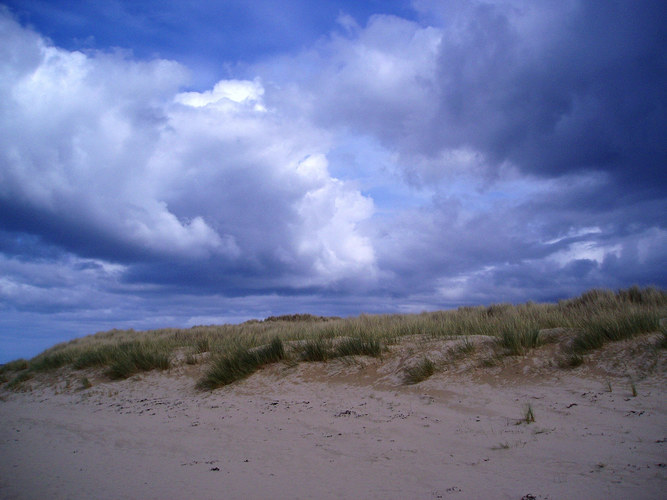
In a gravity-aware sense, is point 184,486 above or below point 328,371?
below

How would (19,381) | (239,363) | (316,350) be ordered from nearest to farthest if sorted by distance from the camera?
(316,350) < (239,363) < (19,381)

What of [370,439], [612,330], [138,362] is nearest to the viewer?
[370,439]

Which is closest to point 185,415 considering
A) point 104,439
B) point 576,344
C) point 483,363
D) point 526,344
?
point 104,439

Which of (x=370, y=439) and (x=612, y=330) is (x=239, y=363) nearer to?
(x=370, y=439)

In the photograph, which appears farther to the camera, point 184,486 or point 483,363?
point 483,363

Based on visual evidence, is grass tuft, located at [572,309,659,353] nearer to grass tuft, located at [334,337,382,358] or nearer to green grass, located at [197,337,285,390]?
grass tuft, located at [334,337,382,358]

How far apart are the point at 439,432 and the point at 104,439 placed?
20.3ft

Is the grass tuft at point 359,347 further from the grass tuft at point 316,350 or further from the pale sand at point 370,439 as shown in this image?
the pale sand at point 370,439

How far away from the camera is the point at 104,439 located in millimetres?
7855

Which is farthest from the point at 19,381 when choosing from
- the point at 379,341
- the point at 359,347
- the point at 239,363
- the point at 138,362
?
the point at 379,341

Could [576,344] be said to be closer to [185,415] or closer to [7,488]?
[185,415]

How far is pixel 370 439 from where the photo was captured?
611cm

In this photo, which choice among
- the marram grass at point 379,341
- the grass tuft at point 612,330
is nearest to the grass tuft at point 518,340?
the marram grass at point 379,341

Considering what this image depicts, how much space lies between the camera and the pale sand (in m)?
4.49
